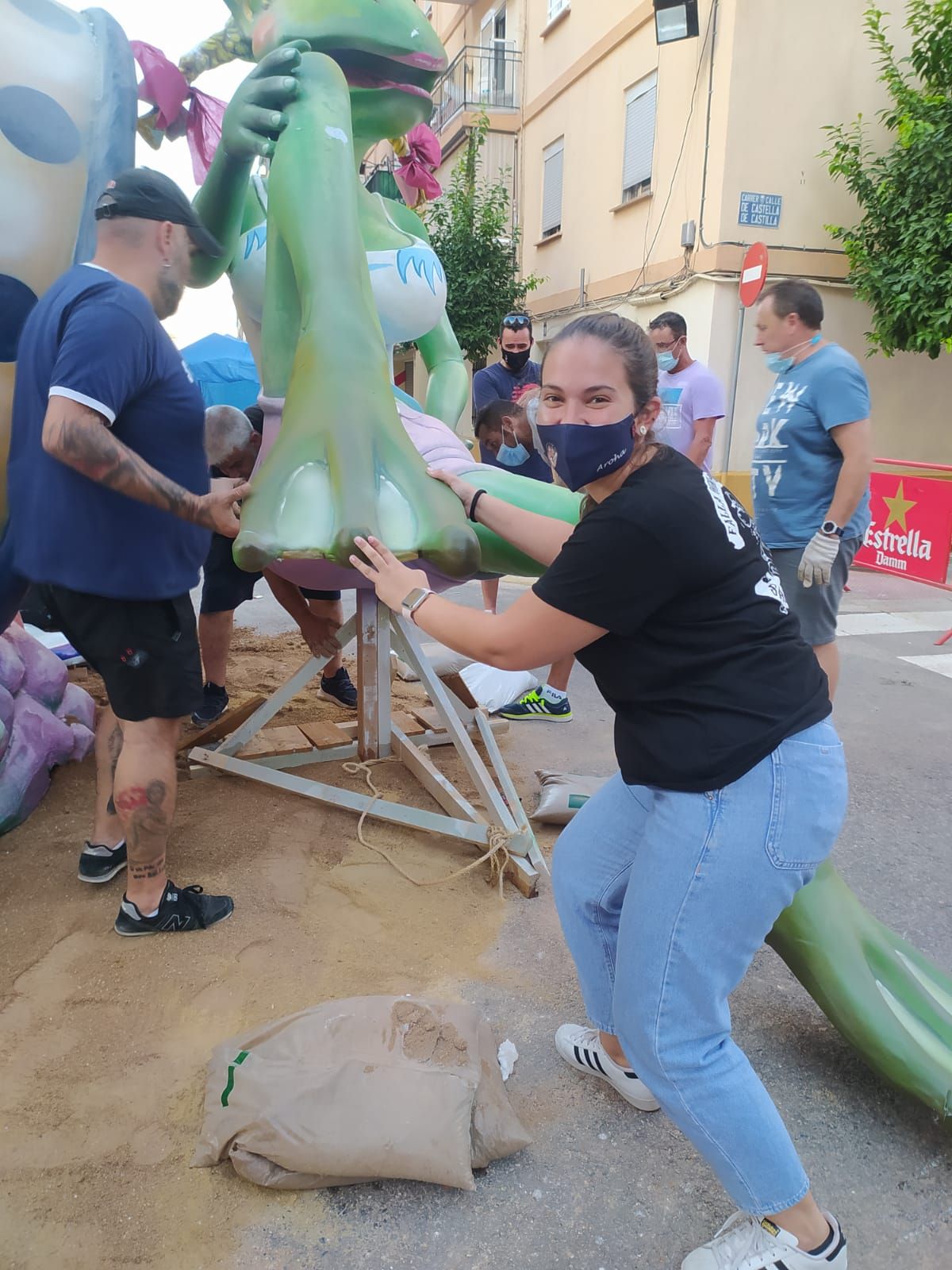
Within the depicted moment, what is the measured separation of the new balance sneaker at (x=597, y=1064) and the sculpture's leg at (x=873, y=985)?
428mm

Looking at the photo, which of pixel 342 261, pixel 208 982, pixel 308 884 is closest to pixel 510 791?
pixel 308 884

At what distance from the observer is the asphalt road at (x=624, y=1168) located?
147 centimetres

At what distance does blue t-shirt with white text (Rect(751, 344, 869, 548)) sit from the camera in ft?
9.53

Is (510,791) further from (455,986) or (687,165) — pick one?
(687,165)

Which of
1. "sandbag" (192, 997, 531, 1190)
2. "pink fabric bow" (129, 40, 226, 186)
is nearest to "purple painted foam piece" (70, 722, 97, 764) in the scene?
"sandbag" (192, 997, 531, 1190)

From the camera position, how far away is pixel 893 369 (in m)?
9.30

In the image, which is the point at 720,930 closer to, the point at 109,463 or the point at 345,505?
the point at 345,505

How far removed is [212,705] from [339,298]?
2106 millimetres

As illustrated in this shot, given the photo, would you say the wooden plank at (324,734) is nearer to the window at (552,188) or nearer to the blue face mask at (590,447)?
the blue face mask at (590,447)

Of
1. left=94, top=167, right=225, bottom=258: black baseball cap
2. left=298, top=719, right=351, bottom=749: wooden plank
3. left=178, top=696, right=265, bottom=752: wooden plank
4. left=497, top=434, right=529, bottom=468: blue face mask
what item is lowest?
left=298, top=719, right=351, bottom=749: wooden plank

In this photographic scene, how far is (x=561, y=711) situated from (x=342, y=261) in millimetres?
2384

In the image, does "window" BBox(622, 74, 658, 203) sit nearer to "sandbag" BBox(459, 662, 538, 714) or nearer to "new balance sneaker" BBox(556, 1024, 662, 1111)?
"sandbag" BBox(459, 662, 538, 714)

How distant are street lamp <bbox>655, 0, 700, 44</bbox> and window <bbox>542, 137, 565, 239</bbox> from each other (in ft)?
13.9

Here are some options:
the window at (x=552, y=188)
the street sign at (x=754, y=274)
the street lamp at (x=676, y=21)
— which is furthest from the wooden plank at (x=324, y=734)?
the window at (x=552, y=188)
